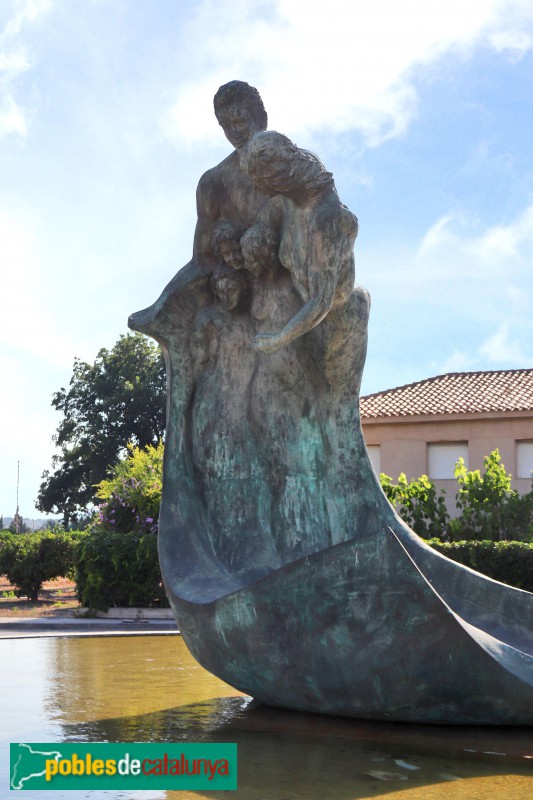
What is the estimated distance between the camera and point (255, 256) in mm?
4363

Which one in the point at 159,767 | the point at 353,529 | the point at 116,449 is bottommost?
the point at 159,767

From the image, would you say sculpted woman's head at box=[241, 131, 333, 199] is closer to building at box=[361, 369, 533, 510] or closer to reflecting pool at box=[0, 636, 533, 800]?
reflecting pool at box=[0, 636, 533, 800]

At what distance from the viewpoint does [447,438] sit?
89.0ft

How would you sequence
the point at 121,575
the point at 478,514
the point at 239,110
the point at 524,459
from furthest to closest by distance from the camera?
the point at 524,459 < the point at 478,514 < the point at 121,575 < the point at 239,110

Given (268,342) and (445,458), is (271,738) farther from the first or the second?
(445,458)

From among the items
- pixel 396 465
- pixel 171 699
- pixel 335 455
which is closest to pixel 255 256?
pixel 335 455

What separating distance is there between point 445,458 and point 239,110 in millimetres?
23500

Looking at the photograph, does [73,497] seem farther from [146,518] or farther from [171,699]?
[171,699]

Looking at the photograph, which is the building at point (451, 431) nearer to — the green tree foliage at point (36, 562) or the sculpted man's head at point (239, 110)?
the green tree foliage at point (36, 562)

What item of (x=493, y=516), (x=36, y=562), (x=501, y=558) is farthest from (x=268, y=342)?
(x=36, y=562)

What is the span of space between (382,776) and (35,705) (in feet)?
5.97

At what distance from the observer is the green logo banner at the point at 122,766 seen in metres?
2.78

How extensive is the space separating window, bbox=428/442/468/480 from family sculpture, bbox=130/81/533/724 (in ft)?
76.0

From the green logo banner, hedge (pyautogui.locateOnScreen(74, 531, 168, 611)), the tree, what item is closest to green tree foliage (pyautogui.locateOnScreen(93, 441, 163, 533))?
hedge (pyautogui.locateOnScreen(74, 531, 168, 611))
